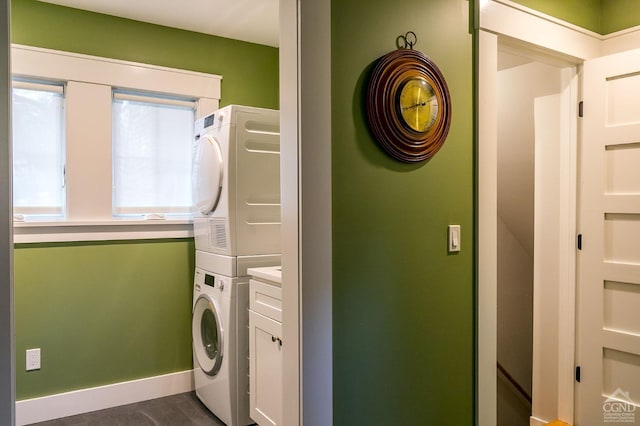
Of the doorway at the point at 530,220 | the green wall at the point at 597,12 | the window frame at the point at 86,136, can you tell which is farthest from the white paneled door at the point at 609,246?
the window frame at the point at 86,136

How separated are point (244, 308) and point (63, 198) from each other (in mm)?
1344

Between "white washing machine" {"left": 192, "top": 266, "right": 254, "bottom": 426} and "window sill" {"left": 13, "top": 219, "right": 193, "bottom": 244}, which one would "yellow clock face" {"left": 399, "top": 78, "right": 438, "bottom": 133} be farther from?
"window sill" {"left": 13, "top": 219, "right": 193, "bottom": 244}

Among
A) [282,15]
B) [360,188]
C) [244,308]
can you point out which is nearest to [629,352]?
[360,188]

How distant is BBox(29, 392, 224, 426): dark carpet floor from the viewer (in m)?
2.77

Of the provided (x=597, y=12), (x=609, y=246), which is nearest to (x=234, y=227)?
(x=609, y=246)

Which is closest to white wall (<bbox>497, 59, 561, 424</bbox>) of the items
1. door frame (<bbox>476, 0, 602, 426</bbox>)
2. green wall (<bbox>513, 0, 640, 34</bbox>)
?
green wall (<bbox>513, 0, 640, 34</bbox>)

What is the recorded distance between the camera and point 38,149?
285 centimetres

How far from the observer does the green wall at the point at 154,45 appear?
9.09 ft

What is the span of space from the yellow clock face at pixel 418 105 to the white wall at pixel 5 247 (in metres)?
1.24

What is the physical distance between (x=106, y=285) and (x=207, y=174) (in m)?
0.99

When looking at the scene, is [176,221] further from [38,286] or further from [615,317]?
[615,317]

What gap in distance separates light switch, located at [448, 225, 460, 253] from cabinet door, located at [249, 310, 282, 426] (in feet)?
2.80

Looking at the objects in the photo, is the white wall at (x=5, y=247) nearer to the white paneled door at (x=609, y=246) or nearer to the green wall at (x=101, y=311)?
the green wall at (x=101, y=311)

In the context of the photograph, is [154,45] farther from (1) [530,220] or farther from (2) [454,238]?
(1) [530,220]
